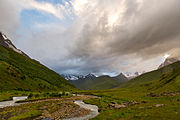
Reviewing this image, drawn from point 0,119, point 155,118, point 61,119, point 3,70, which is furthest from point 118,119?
point 3,70

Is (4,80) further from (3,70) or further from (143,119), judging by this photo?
(143,119)

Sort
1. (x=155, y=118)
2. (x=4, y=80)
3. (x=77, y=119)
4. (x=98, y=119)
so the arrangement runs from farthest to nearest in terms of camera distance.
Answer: (x=4, y=80) → (x=77, y=119) → (x=98, y=119) → (x=155, y=118)

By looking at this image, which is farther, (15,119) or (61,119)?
(61,119)

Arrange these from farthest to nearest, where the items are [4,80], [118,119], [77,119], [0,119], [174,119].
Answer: [4,80]
[77,119]
[0,119]
[118,119]
[174,119]

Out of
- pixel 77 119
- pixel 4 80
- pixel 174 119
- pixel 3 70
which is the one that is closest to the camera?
pixel 174 119

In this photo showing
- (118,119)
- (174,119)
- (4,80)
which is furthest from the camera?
(4,80)

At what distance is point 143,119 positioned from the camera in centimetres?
2083

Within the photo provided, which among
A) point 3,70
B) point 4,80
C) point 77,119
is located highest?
point 3,70

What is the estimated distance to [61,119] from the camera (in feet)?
91.0

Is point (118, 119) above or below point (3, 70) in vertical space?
below

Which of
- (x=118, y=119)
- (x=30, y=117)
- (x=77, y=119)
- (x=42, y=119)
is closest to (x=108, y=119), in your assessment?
(x=118, y=119)

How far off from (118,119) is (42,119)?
715 inches

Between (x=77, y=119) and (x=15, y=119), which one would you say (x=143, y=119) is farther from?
(x=15, y=119)

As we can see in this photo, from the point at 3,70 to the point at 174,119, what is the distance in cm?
20926
